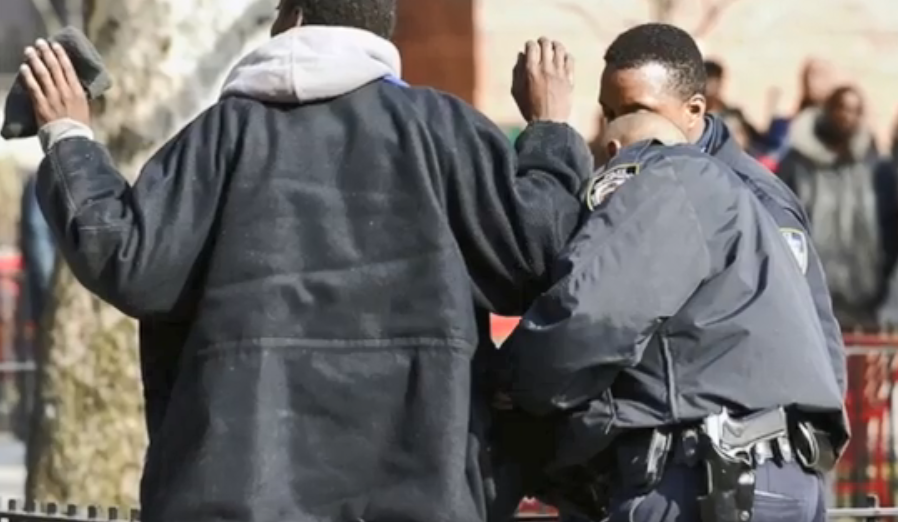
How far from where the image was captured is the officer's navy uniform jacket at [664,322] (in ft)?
13.1

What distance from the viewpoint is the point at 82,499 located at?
7262mm

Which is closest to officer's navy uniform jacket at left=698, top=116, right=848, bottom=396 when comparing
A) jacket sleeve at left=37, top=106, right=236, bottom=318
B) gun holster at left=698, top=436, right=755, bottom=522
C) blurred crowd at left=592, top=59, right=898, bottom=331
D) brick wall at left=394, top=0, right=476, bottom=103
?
gun holster at left=698, top=436, right=755, bottom=522

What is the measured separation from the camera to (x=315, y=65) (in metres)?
4.16

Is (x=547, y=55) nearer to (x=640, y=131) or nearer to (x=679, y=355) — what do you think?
(x=640, y=131)

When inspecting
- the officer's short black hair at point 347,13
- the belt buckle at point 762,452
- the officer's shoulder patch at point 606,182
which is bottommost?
the belt buckle at point 762,452

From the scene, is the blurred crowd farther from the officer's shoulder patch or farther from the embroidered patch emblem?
the officer's shoulder patch

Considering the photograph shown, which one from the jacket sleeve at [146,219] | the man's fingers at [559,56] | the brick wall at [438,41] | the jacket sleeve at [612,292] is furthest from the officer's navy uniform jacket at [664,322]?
the brick wall at [438,41]

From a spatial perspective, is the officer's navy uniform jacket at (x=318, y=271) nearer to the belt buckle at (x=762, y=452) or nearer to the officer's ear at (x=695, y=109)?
the officer's ear at (x=695, y=109)

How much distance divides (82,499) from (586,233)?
3.60 meters

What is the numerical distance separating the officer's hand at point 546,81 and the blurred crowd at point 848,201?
7390 mm

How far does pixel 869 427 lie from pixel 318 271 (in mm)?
5872

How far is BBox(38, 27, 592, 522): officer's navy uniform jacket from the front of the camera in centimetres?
407

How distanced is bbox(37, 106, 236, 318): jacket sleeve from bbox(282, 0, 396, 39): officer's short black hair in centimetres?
25

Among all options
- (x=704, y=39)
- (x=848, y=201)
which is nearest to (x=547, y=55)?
(x=848, y=201)
